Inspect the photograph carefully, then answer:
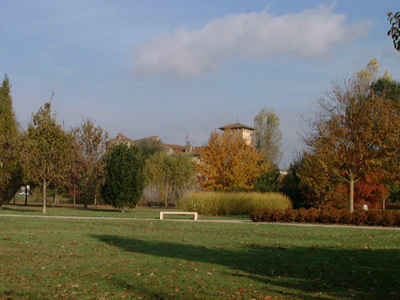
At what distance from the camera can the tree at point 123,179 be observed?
1325 inches

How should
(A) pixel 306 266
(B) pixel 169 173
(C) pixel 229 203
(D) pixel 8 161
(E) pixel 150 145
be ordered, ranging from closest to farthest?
1. (A) pixel 306 266
2. (C) pixel 229 203
3. (D) pixel 8 161
4. (B) pixel 169 173
5. (E) pixel 150 145

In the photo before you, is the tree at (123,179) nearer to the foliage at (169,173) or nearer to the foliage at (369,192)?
the foliage at (169,173)

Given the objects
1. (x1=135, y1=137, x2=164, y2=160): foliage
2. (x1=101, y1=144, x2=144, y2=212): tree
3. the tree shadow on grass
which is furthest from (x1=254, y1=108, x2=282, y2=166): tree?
the tree shadow on grass

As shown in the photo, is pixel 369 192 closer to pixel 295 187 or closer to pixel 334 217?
pixel 295 187

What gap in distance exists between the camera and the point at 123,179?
33.7 m

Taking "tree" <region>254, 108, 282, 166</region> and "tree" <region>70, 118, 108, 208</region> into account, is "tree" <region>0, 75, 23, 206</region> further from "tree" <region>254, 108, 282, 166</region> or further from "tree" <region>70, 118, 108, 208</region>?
"tree" <region>254, 108, 282, 166</region>

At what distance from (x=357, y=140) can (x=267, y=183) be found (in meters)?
12.7

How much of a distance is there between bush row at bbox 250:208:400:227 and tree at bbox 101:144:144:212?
41.7 ft

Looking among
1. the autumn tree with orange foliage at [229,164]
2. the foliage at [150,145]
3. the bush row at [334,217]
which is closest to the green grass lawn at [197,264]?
the bush row at [334,217]

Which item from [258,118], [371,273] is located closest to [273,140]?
[258,118]

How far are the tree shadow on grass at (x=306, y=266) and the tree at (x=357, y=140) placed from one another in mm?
14407

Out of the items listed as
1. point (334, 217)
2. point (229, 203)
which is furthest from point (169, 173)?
point (334, 217)

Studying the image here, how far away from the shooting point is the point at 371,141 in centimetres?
2656

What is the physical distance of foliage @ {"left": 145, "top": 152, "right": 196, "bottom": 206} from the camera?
4862 centimetres
